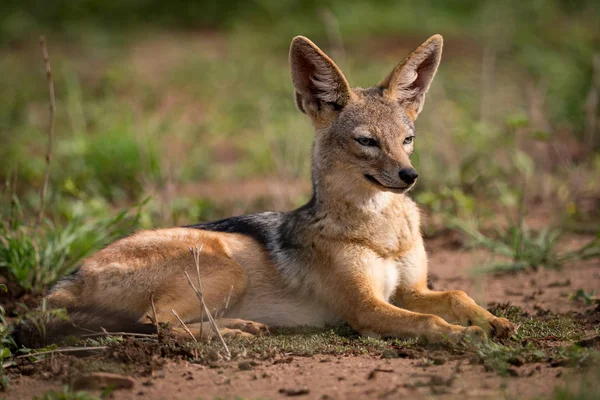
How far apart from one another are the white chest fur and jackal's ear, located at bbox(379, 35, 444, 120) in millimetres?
1282

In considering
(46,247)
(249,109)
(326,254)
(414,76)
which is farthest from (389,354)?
(249,109)

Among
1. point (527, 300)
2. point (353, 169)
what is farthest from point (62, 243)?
point (527, 300)

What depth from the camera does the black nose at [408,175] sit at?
18.0 feet

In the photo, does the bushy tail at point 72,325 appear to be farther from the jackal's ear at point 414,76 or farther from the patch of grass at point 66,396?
the jackal's ear at point 414,76

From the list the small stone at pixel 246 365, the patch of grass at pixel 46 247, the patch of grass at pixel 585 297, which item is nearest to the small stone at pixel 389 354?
the small stone at pixel 246 365

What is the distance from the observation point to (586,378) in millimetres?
4074

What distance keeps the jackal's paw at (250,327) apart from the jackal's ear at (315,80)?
1755mm

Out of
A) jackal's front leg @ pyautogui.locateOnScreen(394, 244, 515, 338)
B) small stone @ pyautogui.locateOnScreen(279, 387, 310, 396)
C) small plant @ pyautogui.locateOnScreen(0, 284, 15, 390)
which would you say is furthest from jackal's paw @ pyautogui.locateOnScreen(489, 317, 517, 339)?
small plant @ pyautogui.locateOnScreen(0, 284, 15, 390)

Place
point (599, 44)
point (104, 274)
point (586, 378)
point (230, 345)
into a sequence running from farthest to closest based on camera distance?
point (599, 44) → point (104, 274) → point (230, 345) → point (586, 378)

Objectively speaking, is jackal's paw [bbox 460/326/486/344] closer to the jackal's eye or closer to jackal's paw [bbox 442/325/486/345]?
jackal's paw [bbox 442/325/486/345]

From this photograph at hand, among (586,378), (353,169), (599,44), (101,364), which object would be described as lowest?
(101,364)

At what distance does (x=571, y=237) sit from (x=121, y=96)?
8.49 meters

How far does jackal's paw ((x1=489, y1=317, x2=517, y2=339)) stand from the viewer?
17.1 feet

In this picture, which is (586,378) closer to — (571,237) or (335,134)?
(335,134)
